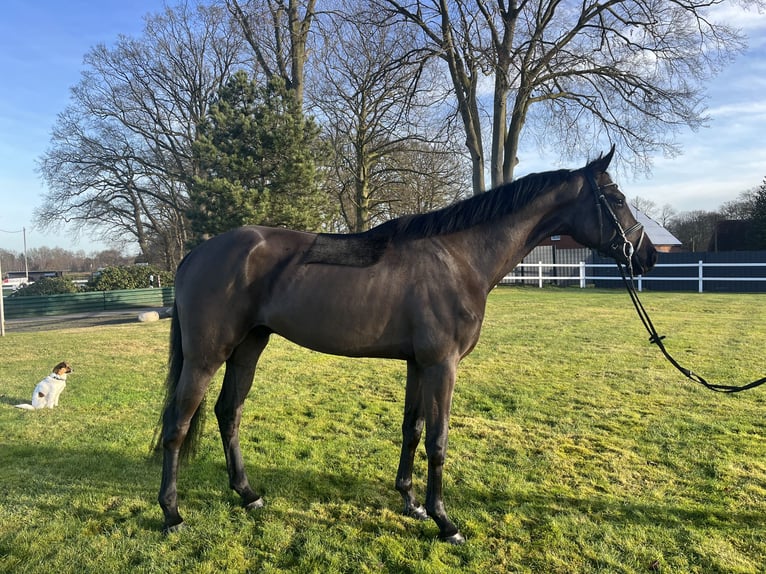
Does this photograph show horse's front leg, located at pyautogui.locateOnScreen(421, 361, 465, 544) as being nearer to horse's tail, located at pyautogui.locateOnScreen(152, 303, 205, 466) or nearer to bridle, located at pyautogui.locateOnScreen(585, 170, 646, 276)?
bridle, located at pyautogui.locateOnScreen(585, 170, 646, 276)

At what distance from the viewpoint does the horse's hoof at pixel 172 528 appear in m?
2.97

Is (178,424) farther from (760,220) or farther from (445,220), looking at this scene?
(760,220)

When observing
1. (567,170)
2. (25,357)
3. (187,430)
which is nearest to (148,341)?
(25,357)

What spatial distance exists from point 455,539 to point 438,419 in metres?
0.74

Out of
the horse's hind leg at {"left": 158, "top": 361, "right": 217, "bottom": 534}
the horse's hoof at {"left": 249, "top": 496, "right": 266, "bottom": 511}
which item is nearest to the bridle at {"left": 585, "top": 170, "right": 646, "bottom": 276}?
the horse's hind leg at {"left": 158, "top": 361, "right": 217, "bottom": 534}

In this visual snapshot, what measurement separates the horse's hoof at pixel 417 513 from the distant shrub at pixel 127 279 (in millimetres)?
22701

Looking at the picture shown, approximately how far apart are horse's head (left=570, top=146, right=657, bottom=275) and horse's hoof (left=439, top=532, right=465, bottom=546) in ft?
7.01

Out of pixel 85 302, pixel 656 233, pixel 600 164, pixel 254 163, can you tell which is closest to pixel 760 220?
pixel 656 233

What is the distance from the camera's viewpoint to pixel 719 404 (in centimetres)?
531

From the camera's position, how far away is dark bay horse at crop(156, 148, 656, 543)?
9.74 feet

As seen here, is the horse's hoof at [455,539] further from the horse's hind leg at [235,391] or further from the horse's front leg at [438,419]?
the horse's hind leg at [235,391]

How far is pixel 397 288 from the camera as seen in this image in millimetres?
2975

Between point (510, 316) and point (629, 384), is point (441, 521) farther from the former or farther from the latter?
point (510, 316)

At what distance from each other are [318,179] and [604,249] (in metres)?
14.7
